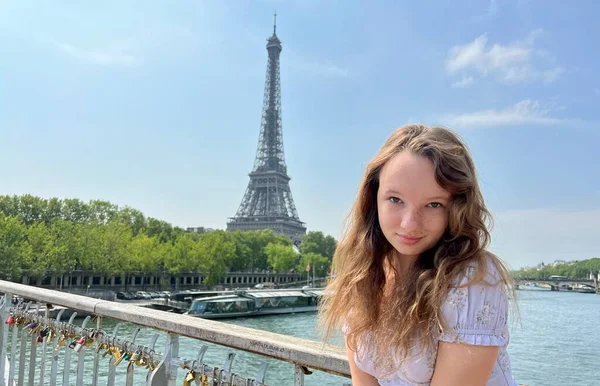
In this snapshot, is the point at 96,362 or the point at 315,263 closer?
the point at 96,362

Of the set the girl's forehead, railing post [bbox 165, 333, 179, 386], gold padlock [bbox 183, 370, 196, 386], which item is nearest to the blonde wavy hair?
the girl's forehead

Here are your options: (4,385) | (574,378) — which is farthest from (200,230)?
(4,385)

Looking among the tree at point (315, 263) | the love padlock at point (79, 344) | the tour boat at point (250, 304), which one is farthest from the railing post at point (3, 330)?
the tree at point (315, 263)

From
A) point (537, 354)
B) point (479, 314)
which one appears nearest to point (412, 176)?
point (479, 314)

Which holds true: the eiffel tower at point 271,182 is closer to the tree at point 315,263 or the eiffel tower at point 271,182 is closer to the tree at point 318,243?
the tree at point 318,243

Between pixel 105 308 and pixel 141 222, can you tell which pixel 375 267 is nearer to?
pixel 105 308

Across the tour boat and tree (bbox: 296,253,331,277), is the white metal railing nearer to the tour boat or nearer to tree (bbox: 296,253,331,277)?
the tour boat

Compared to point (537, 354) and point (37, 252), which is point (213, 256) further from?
point (537, 354)
